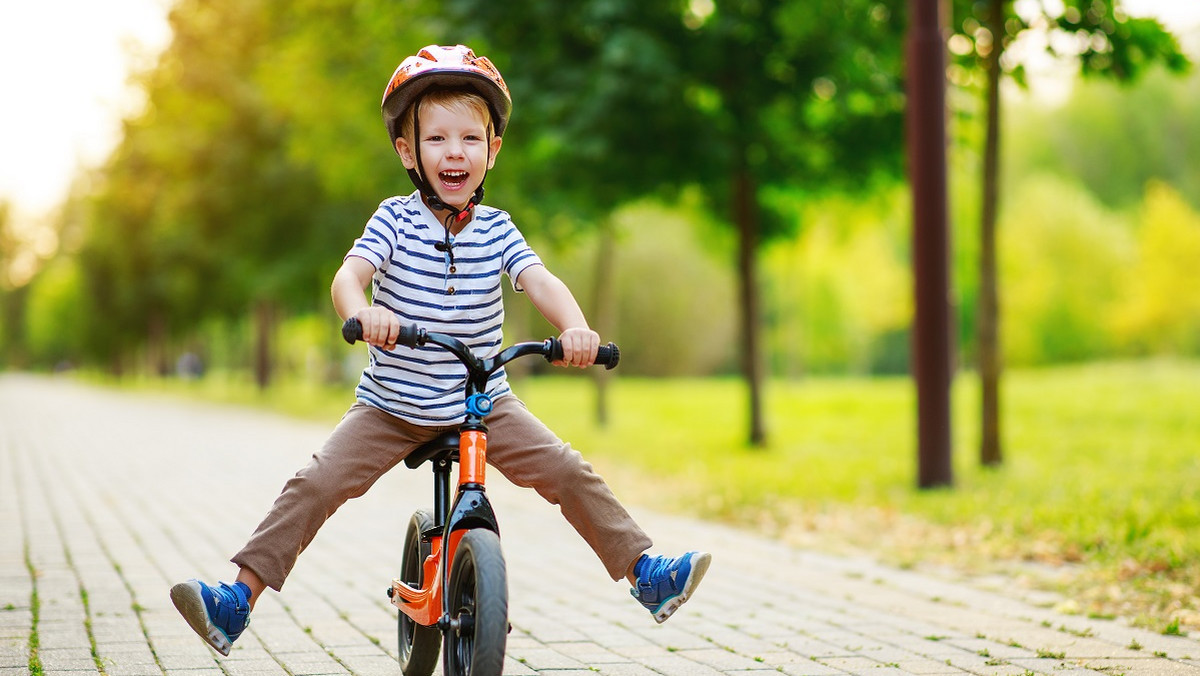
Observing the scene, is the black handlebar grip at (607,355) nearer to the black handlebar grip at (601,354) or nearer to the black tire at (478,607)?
the black handlebar grip at (601,354)

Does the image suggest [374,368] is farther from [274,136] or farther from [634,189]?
[274,136]

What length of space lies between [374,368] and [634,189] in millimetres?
9294

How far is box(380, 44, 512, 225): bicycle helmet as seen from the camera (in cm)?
327

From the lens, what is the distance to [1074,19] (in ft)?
32.4

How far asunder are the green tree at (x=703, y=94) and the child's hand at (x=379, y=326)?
8052 millimetres

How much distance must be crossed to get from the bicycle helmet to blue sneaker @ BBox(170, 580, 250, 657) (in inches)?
45.4

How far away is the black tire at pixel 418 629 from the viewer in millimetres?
3740

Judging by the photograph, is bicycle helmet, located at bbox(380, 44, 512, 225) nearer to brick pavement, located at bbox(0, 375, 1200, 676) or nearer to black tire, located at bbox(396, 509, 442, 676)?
black tire, located at bbox(396, 509, 442, 676)

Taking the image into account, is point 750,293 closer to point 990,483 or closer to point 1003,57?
point 1003,57

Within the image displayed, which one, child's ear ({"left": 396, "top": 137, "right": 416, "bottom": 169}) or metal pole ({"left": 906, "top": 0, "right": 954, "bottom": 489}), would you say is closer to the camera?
child's ear ({"left": 396, "top": 137, "right": 416, "bottom": 169})

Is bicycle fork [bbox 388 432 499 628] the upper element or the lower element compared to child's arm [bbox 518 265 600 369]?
lower

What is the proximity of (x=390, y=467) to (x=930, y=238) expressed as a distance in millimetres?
6250

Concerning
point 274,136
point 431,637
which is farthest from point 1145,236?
point 431,637

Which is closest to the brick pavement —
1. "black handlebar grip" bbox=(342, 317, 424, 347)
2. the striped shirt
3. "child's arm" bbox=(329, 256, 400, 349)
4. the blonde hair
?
the striped shirt
